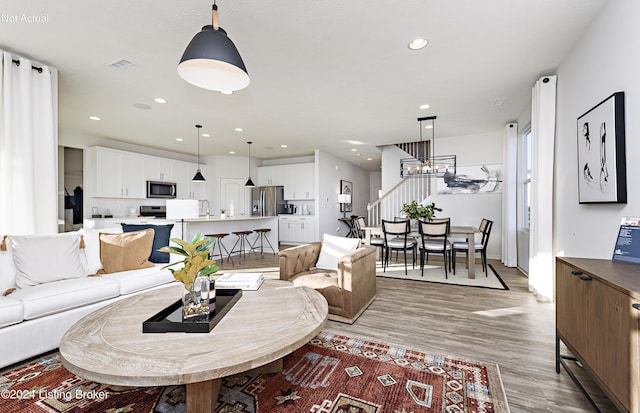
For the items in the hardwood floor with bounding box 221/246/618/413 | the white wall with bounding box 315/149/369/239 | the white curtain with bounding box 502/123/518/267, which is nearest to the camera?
the hardwood floor with bounding box 221/246/618/413

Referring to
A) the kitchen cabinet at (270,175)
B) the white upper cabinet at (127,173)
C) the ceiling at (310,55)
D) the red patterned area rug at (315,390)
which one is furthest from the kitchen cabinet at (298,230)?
Result: the red patterned area rug at (315,390)

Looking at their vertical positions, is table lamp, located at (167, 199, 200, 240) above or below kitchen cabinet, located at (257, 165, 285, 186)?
below

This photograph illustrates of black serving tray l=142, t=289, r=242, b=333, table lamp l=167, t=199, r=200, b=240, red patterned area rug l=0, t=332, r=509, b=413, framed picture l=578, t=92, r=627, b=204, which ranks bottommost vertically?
red patterned area rug l=0, t=332, r=509, b=413

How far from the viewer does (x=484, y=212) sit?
20.6 ft

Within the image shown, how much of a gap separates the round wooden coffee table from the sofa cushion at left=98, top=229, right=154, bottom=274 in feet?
4.70

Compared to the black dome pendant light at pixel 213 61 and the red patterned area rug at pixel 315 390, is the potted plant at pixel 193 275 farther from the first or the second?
the black dome pendant light at pixel 213 61

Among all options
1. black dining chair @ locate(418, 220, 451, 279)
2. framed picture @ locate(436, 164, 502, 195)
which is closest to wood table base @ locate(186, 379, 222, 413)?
black dining chair @ locate(418, 220, 451, 279)

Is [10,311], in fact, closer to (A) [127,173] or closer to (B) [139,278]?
(B) [139,278]

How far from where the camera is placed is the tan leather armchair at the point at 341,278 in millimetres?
2777

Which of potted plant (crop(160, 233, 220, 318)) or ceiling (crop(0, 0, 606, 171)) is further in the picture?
ceiling (crop(0, 0, 606, 171))

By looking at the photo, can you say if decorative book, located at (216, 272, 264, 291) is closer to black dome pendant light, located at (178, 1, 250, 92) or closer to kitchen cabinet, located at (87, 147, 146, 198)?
black dome pendant light, located at (178, 1, 250, 92)

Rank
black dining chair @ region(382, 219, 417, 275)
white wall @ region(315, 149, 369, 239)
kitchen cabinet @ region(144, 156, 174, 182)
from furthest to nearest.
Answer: white wall @ region(315, 149, 369, 239)
kitchen cabinet @ region(144, 156, 174, 182)
black dining chair @ region(382, 219, 417, 275)

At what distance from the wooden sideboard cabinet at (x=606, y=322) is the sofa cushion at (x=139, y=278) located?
3.37 meters

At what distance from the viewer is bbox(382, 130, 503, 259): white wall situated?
6.16 m
